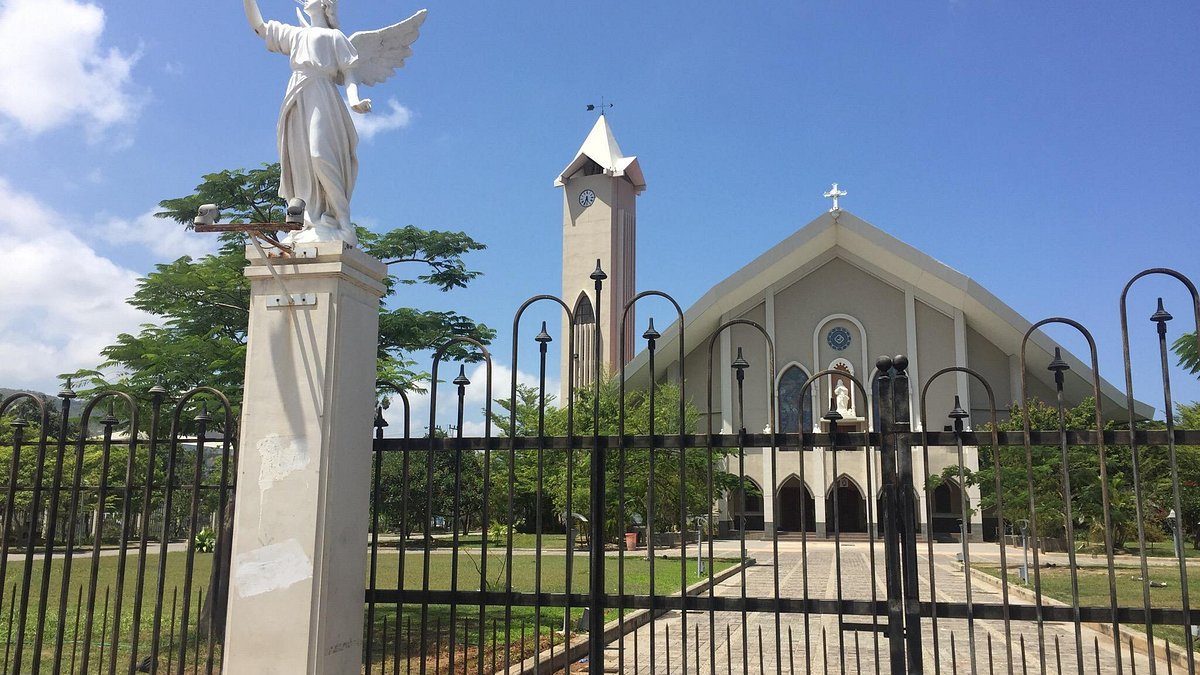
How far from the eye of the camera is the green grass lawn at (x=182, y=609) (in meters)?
7.17

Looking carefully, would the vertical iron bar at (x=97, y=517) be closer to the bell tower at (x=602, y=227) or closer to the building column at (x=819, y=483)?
the building column at (x=819, y=483)

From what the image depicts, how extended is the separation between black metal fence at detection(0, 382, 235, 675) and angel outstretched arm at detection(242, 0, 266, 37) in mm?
2066

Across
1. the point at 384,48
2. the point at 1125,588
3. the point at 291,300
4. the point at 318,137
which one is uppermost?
the point at 384,48

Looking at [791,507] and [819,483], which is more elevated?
[819,483]

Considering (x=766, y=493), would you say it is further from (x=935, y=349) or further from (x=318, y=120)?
(x=318, y=120)

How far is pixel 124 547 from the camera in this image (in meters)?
4.84

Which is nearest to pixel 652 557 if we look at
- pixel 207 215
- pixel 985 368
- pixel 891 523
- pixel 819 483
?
pixel 891 523

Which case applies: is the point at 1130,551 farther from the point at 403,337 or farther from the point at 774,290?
the point at 403,337

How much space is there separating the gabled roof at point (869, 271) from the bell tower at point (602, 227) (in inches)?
245

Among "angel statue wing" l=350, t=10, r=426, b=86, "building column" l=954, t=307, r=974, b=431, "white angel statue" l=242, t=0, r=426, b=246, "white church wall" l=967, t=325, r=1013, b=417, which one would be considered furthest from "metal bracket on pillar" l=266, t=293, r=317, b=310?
"white church wall" l=967, t=325, r=1013, b=417

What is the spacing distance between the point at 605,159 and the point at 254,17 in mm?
37532

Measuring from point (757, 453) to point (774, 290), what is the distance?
7.17 metres

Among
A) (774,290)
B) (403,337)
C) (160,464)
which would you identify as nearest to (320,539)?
(403,337)

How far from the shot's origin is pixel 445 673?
716 cm
